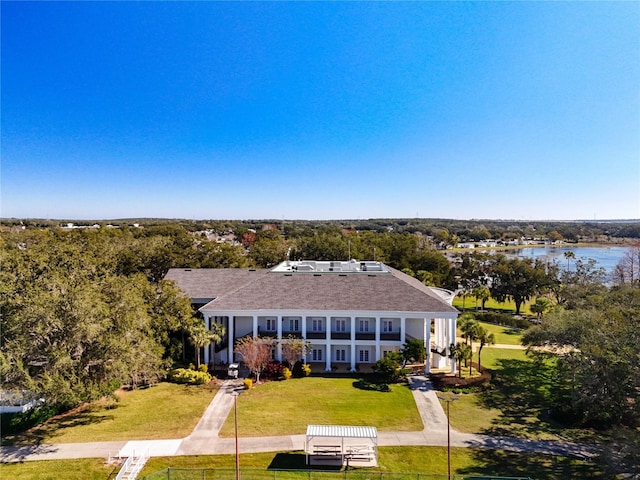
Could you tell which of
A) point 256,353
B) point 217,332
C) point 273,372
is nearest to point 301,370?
point 273,372

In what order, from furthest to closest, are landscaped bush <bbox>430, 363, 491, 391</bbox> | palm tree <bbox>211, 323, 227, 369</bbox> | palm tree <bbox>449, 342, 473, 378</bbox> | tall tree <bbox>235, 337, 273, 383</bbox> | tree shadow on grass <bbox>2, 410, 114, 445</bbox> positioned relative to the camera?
palm tree <bbox>211, 323, 227, 369</bbox>, palm tree <bbox>449, 342, 473, 378</bbox>, tall tree <bbox>235, 337, 273, 383</bbox>, landscaped bush <bbox>430, 363, 491, 391</bbox>, tree shadow on grass <bbox>2, 410, 114, 445</bbox>

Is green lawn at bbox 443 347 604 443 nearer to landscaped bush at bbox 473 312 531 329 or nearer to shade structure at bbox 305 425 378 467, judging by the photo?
shade structure at bbox 305 425 378 467

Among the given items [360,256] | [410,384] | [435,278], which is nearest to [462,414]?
[410,384]

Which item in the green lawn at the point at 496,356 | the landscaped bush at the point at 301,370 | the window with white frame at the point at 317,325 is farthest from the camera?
the green lawn at the point at 496,356

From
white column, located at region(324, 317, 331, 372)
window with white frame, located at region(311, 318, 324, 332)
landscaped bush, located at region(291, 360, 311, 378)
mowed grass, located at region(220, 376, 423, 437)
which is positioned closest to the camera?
mowed grass, located at region(220, 376, 423, 437)

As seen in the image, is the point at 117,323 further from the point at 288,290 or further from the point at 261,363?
the point at 288,290

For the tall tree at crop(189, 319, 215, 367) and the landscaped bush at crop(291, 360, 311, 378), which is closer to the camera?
the tall tree at crop(189, 319, 215, 367)

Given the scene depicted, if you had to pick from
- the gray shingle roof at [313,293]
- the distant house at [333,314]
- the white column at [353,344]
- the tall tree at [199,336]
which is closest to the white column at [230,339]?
the distant house at [333,314]

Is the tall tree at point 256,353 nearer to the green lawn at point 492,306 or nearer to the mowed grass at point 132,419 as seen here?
the mowed grass at point 132,419

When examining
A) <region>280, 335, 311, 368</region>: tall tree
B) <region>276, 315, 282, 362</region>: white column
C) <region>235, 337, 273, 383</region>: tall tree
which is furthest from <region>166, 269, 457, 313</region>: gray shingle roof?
<region>235, 337, 273, 383</region>: tall tree
